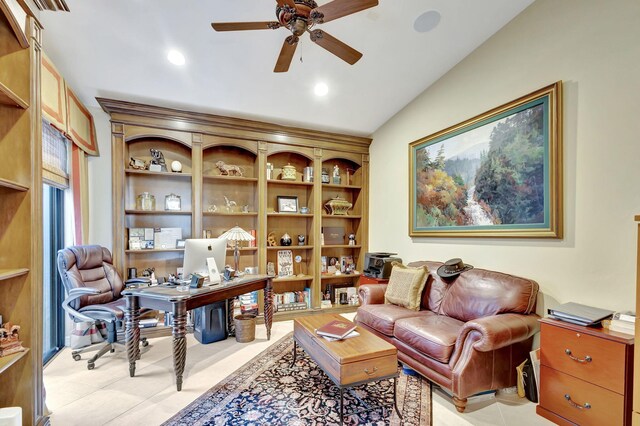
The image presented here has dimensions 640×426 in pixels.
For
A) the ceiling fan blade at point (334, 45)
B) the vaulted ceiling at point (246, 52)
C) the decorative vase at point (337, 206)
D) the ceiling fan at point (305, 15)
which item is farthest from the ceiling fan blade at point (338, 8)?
the decorative vase at point (337, 206)

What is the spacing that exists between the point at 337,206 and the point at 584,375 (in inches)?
132

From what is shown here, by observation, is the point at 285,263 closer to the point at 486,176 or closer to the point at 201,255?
the point at 201,255

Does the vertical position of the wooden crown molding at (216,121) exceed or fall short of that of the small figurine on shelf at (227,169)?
it exceeds it

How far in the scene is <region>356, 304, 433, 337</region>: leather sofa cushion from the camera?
285cm

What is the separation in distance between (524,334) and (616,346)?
0.56 m

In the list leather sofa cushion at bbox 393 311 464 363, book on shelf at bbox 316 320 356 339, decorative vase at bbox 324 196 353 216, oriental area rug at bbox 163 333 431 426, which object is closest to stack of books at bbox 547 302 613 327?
leather sofa cushion at bbox 393 311 464 363

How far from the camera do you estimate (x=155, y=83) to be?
3209 millimetres

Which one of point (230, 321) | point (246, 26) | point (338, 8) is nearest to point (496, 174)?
point (338, 8)

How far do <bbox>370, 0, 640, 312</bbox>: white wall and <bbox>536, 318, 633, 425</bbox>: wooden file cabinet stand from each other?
1.47ft

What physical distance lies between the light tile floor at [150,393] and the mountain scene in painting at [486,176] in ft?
5.00

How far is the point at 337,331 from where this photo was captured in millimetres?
2303

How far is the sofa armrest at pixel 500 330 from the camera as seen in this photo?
2.07m

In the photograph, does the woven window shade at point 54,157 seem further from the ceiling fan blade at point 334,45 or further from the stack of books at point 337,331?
the stack of books at point 337,331

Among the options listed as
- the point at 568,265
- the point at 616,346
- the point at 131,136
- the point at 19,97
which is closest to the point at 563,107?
the point at 568,265
